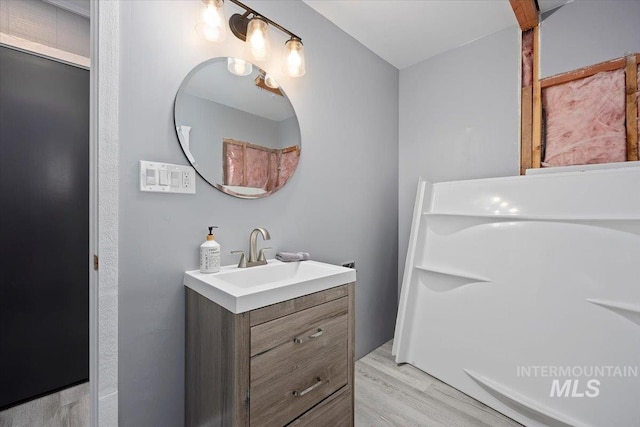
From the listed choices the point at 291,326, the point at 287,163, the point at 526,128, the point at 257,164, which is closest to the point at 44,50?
the point at 257,164

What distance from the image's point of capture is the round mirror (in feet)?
4.18

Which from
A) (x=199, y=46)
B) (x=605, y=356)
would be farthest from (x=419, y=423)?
(x=199, y=46)

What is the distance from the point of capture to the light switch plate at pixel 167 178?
113 cm

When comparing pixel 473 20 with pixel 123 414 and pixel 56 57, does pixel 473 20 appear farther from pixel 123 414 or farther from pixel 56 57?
pixel 123 414

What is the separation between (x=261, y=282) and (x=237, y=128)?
83 centimetres

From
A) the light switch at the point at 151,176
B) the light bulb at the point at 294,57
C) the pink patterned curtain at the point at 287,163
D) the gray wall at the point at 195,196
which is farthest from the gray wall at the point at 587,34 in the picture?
the light switch at the point at 151,176

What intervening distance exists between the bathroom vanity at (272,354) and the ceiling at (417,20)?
175cm

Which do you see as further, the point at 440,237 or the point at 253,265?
the point at 440,237

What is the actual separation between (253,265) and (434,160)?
184cm

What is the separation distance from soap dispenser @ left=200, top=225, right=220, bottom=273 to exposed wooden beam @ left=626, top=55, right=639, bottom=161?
2410 mm

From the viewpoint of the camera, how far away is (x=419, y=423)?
4.90 feet

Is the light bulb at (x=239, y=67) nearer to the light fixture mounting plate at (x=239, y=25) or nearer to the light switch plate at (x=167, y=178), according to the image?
the light fixture mounting plate at (x=239, y=25)

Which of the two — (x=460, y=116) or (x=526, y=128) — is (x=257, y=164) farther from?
(x=526, y=128)

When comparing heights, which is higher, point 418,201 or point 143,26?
point 143,26
